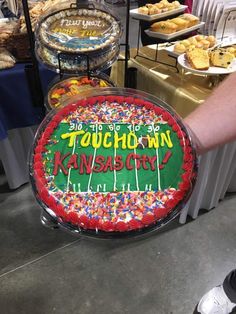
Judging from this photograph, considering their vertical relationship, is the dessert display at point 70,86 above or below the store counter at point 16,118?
above

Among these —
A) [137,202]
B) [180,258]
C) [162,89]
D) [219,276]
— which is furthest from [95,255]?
[137,202]

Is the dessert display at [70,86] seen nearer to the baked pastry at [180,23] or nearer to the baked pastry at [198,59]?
the baked pastry at [198,59]

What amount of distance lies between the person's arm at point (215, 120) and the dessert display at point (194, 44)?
0.60 m

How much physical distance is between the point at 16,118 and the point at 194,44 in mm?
921

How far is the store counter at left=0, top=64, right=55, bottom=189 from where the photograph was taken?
1363mm

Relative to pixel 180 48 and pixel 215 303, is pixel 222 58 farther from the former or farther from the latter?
pixel 215 303

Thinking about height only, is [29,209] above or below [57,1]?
below

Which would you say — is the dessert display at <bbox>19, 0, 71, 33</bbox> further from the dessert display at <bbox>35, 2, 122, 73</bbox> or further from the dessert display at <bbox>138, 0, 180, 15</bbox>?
the dessert display at <bbox>138, 0, 180, 15</bbox>

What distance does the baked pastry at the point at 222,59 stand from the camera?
1.22 m

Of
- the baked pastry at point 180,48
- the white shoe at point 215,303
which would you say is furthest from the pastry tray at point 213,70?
the white shoe at point 215,303

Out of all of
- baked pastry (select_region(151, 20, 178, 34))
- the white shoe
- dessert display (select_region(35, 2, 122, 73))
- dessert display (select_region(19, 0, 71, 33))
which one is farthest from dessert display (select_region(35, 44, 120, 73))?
the white shoe

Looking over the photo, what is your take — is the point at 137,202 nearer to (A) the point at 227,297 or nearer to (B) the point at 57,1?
(A) the point at 227,297

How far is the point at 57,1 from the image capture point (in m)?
1.33

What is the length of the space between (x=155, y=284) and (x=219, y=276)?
30cm
